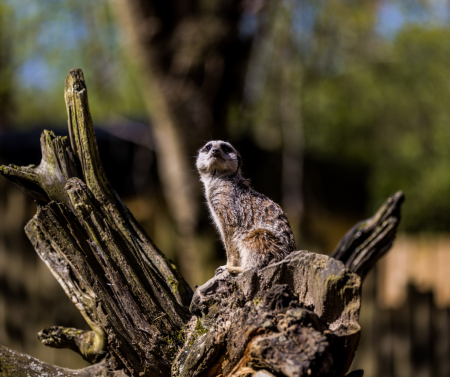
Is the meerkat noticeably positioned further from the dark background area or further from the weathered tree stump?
the dark background area

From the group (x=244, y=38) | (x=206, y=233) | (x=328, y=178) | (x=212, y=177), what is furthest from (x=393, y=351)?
(x=328, y=178)

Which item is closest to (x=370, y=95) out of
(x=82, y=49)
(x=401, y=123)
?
(x=401, y=123)

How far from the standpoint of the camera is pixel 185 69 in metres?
6.67

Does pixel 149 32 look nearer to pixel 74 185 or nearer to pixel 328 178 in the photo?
pixel 74 185

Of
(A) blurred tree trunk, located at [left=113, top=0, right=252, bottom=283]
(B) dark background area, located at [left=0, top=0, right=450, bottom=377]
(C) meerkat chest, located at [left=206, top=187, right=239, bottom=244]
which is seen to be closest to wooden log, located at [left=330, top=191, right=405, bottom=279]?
(C) meerkat chest, located at [left=206, top=187, right=239, bottom=244]

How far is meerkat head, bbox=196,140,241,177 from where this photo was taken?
3.75 meters

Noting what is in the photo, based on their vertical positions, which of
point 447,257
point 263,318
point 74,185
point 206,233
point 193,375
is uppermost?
point 447,257

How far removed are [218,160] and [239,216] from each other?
0.58m

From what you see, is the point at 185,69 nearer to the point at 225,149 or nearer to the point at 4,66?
the point at 225,149

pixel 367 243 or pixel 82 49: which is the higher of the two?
pixel 82 49

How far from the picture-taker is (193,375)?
2.15m

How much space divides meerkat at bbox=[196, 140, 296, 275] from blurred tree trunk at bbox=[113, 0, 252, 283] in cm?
266

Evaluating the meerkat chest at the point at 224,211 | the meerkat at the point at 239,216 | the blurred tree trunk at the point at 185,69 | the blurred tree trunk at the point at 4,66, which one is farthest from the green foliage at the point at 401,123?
the meerkat chest at the point at 224,211

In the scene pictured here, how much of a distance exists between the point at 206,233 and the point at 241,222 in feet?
11.3
